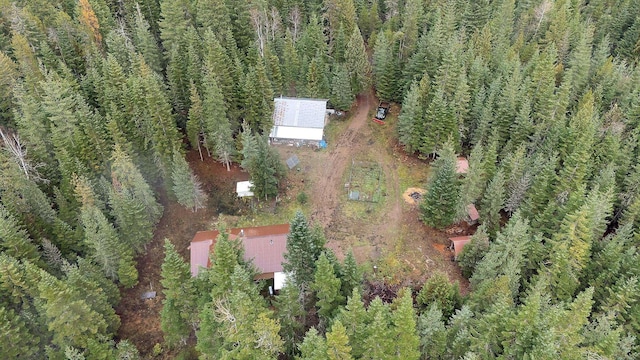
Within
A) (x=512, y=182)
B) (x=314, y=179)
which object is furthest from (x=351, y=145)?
(x=512, y=182)

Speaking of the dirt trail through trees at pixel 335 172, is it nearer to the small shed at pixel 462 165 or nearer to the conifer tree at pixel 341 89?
the conifer tree at pixel 341 89

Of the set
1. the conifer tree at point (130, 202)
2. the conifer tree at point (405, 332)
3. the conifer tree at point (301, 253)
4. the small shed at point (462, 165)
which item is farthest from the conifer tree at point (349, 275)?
the small shed at point (462, 165)

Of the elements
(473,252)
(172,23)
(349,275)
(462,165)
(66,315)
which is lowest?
(66,315)

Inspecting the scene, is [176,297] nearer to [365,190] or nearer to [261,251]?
[261,251]

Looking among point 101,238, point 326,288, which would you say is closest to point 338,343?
point 326,288

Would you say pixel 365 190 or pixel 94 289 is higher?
pixel 94 289
